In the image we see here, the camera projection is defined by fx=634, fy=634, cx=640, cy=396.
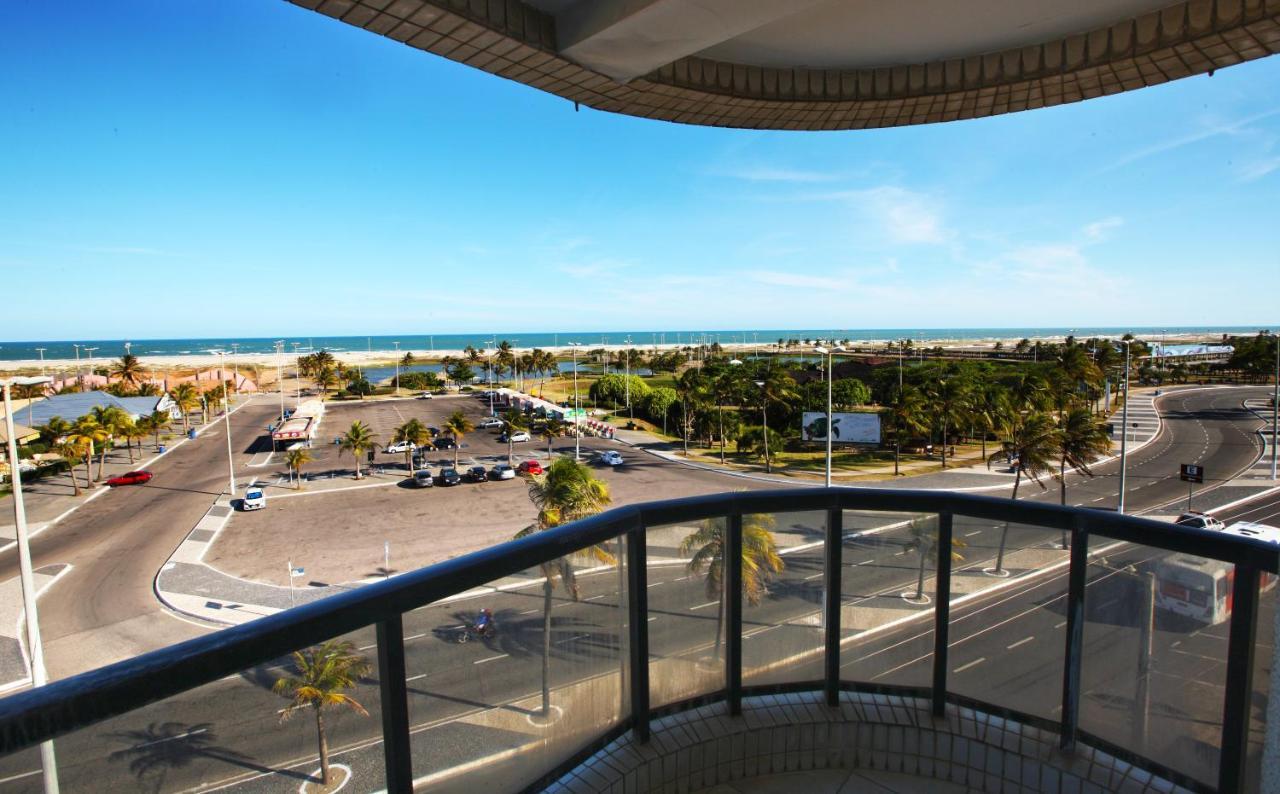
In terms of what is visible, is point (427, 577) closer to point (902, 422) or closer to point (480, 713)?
point (480, 713)

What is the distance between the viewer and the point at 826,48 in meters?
4.97

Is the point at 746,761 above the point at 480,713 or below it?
below

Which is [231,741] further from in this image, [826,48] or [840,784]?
[826,48]

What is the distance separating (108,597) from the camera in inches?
836

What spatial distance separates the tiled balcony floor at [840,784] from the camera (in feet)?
10.6

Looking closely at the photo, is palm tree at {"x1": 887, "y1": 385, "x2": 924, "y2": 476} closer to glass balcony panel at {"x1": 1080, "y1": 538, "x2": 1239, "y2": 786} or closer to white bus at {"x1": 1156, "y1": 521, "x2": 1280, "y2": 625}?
glass balcony panel at {"x1": 1080, "y1": 538, "x2": 1239, "y2": 786}

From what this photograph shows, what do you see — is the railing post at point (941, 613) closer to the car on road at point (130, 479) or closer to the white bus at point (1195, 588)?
the white bus at point (1195, 588)

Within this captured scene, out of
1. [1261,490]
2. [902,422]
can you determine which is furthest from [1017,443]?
[1261,490]

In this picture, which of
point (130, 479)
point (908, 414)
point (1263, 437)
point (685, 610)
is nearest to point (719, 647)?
point (685, 610)

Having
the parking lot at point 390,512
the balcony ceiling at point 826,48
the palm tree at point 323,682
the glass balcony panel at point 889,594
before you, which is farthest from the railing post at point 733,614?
the parking lot at point 390,512

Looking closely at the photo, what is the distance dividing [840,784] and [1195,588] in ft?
6.29

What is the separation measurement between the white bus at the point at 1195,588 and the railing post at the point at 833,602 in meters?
1.39

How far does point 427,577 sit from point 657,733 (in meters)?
1.76

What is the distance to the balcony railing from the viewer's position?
1.76 meters
